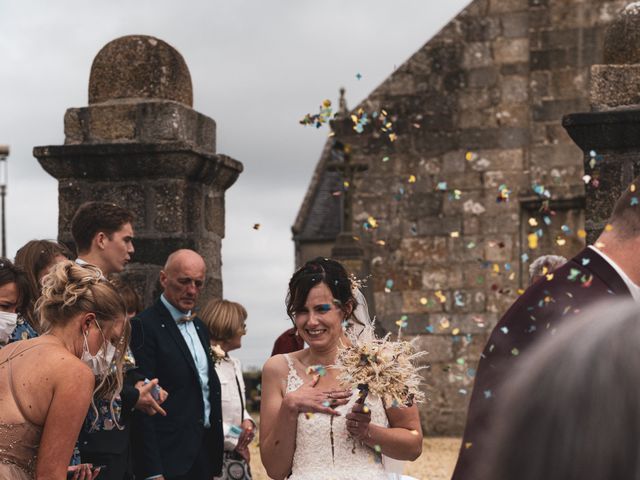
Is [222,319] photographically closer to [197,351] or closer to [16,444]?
[197,351]

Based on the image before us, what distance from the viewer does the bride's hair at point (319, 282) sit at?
4664 millimetres

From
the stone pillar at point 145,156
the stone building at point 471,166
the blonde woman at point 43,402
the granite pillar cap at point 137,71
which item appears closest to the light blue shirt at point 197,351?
the stone pillar at point 145,156

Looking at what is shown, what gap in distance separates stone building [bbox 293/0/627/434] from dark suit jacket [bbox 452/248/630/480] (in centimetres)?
1150

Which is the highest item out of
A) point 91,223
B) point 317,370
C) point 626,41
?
point 626,41

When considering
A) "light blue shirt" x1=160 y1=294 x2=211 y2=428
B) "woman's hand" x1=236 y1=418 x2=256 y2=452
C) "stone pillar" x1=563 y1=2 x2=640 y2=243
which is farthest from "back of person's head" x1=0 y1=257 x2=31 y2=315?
"stone pillar" x1=563 y1=2 x2=640 y2=243

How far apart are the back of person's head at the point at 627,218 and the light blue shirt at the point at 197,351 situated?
365 cm

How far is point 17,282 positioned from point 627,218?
3.19 meters

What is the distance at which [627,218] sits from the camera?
2.40m

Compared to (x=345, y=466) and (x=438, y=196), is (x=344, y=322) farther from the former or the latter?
(x=438, y=196)

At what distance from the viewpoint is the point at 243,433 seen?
645 centimetres

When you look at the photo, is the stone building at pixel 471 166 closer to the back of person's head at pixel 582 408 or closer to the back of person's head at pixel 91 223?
the back of person's head at pixel 91 223

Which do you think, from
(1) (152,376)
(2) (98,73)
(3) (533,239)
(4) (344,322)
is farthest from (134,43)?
(3) (533,239)

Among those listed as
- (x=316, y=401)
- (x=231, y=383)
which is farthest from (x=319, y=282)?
(x=231, y=383)

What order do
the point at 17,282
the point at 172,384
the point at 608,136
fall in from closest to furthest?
1. the point at 17,282
2. the point at 172,384
3. the point at 608,136
